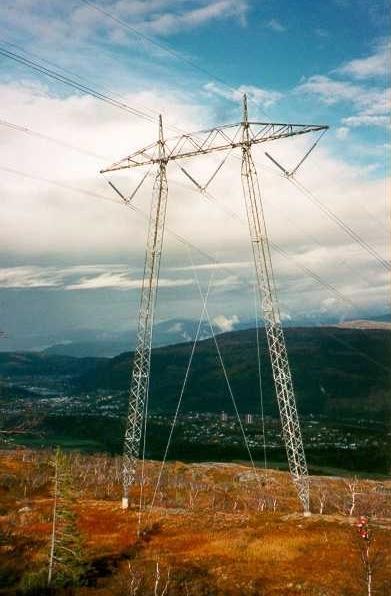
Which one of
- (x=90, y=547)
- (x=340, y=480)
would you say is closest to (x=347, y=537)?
(x=90, y=547)

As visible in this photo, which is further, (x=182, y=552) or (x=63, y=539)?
(x=182, y=552)

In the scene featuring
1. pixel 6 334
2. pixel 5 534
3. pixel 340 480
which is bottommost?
pixel 340 480

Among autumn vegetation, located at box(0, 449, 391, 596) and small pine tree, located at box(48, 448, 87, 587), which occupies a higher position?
small pine tree, located at box(48, 448, 87, 587)

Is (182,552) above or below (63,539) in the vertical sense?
below

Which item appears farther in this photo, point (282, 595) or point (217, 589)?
point (217, 589)

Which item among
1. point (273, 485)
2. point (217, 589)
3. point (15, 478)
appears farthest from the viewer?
point (273, 485)

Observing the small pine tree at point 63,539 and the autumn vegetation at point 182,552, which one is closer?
the small pine tree at point 63,539

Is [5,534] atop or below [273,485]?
atop

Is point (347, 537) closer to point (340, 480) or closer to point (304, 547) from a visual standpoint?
point (304, 547)

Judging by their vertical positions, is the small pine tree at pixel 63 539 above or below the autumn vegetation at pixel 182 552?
above

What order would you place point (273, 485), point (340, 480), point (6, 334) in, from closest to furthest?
point (6, 334) < point (273, 485) < point (340, 480)

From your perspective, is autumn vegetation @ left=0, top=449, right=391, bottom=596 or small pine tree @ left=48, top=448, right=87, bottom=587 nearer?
small pine tree @ left=48, top=448, right=87, bottom=587
